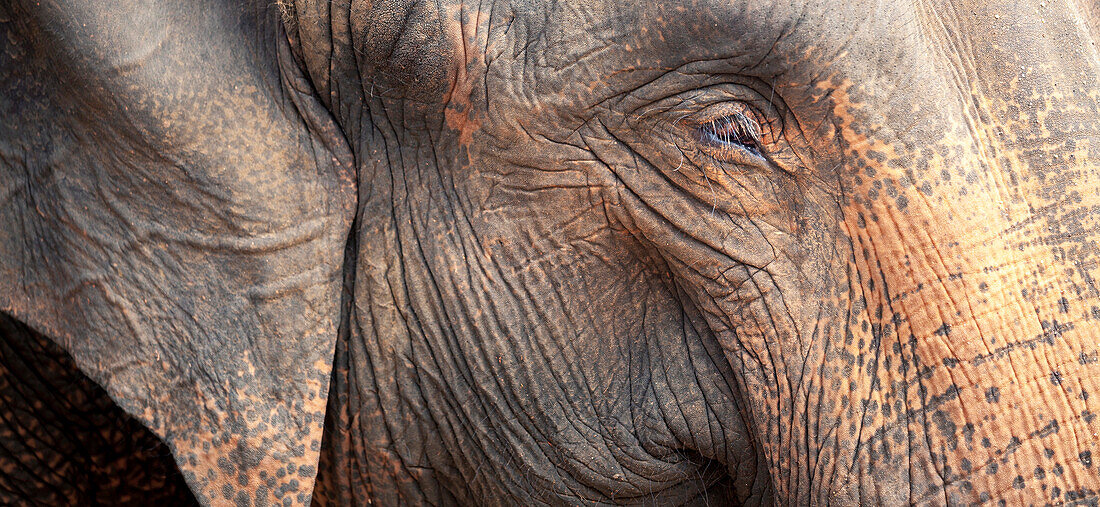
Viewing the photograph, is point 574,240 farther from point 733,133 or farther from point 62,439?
point 62,439

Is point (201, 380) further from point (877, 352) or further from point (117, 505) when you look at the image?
point (877, 352)

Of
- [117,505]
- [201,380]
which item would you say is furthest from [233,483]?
[117,505]

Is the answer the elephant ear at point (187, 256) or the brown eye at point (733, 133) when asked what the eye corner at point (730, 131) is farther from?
the elephant ear at point (187, 256)

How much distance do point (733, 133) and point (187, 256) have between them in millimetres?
895

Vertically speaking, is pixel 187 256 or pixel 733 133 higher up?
pixel 733 133

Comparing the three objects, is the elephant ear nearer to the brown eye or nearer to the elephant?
the elephant

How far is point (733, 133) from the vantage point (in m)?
1.66

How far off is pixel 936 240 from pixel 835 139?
8.2 inches

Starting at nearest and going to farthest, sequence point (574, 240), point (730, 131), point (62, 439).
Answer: point (730, 131)
point (574, 240)
point (62, 439)

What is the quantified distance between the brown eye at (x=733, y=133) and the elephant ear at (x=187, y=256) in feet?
2.21

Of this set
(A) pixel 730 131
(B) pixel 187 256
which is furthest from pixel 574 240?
(B) pixel 187 256

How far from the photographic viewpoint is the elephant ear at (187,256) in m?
1.71

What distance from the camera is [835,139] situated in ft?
5.25

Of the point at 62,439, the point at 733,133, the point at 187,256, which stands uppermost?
the point at 733,133
